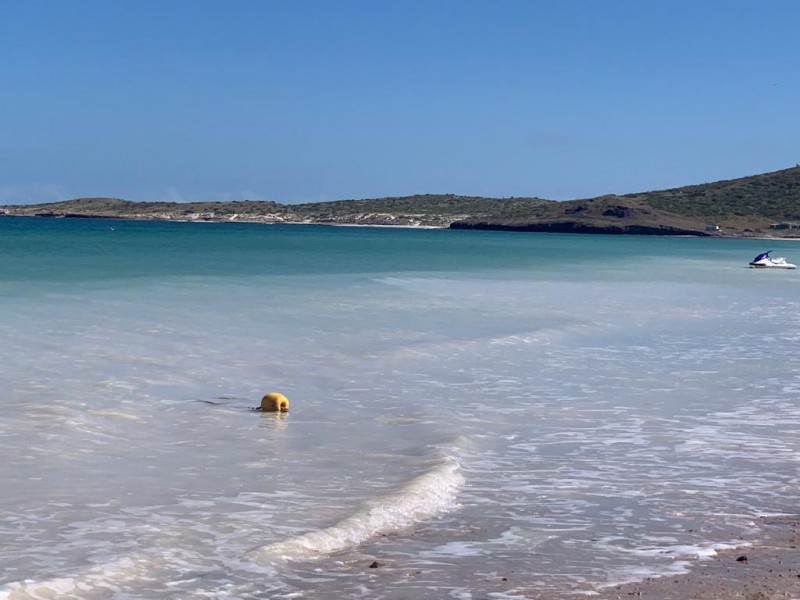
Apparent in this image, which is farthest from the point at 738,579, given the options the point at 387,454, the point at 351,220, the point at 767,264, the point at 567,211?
the point at 351,220

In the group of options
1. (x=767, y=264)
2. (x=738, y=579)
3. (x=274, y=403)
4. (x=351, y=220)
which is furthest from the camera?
(x=351, y=220)

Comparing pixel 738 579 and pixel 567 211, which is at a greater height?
pixel 567 211

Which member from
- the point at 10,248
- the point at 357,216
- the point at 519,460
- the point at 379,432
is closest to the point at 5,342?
the point at 379,432

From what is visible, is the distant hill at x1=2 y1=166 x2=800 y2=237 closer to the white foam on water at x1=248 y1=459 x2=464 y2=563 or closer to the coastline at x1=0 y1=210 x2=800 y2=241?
the coastline at x1=0 y1=210 x2=800 y2=241

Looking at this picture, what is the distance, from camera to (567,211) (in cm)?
14875

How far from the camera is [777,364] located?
52.0ft

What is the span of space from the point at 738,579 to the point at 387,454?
4.09 metres

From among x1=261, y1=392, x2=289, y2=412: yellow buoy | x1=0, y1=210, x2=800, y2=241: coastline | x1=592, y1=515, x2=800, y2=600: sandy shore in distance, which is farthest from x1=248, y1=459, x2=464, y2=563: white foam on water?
x1=0, y1=210, x2=800, y2=241: coastline

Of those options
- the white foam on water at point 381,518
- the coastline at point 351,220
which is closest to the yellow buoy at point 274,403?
the white foam on water at point 381,518

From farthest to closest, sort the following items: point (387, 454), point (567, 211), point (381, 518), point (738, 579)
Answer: point (567, 211), point (387, 454), point (381, 518), point (738, 579)

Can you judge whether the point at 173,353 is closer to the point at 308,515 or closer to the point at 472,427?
the point at 472,427

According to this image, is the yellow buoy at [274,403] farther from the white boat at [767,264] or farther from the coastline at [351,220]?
the coastline at [351,220]

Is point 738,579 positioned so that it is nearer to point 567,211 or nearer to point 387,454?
point 387,454

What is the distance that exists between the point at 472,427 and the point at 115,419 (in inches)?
136
